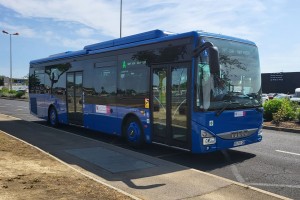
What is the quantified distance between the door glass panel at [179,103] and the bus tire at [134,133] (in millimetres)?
1550

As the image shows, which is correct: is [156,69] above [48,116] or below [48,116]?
A: above

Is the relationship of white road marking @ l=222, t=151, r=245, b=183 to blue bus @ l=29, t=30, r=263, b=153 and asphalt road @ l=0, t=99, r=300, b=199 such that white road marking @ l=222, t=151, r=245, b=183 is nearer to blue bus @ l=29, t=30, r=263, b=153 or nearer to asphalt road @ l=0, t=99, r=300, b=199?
asphalt road @ l=0, t=99, r=300, b=199

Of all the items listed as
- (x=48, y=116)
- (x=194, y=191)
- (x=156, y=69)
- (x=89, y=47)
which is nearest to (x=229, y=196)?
(x=194, y=191)

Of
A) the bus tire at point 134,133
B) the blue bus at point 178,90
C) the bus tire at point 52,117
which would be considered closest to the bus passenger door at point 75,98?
the blue bus at point 178,90

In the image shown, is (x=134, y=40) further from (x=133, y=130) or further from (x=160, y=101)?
(x=133, y=130)

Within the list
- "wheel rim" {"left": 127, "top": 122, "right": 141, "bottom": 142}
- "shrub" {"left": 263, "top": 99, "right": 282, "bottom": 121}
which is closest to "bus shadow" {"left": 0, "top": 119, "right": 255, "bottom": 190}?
"wheel rim" {"left": 127, "top": 122, "right": 141, "bottom": 142}

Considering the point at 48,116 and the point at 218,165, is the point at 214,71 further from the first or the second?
the point at 48,116

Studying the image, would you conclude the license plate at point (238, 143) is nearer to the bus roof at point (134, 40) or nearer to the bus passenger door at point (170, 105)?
the bus passenger door at point (170, 105)

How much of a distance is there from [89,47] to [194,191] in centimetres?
832

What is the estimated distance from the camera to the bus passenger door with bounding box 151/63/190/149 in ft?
29.0

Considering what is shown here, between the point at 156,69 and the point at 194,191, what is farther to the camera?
the point at 156,69

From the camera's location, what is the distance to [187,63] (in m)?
8.79

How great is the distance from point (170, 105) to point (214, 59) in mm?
1865

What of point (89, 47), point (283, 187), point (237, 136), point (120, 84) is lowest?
point (283, 187)
